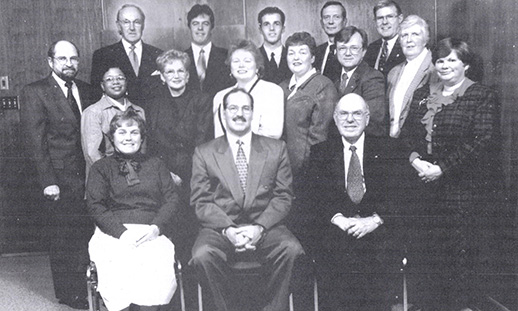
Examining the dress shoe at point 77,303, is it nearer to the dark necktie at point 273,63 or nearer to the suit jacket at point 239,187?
the suit jacket at point 239,187

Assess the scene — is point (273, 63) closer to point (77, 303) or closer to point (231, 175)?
point (231, 175)

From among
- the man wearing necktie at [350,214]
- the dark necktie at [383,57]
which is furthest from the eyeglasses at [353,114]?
the dark necktie at [383,57]

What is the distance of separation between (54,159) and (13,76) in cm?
137

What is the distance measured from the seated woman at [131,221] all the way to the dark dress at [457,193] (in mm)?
1257

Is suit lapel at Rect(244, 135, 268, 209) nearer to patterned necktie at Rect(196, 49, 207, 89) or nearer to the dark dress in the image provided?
the dark dress

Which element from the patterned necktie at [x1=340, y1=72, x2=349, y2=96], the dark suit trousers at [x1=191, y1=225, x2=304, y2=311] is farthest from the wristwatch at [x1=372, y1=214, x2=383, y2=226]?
the patterned necktie at [x1=340, y1=72, x2=349, y2=96]

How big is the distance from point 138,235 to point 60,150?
3.03 ft

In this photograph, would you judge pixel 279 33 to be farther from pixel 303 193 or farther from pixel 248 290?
pixel 248 290

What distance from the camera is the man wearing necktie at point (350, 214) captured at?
9.77ft

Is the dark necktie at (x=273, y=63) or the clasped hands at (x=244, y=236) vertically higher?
the dark necktie at (x=273, y=63)

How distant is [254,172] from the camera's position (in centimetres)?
307

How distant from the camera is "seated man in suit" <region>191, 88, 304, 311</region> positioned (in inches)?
116

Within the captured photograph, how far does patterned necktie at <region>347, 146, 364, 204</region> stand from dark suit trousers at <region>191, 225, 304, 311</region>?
375 mm

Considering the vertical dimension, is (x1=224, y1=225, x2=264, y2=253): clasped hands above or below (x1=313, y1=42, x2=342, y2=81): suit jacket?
below
